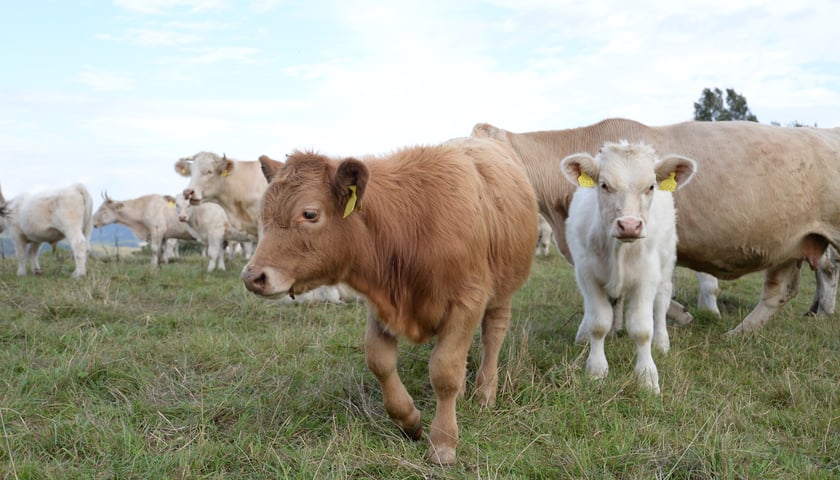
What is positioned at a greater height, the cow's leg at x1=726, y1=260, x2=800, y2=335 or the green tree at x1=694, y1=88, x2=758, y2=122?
the green tree at x1=694, y1=88, x2=758, y2=122

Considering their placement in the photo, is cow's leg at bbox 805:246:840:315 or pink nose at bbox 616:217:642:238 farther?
cow's leg at bbox 805:246:840:315

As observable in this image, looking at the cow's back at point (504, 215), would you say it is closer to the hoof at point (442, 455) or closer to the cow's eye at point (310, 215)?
the cow's eye at point (310, 215)

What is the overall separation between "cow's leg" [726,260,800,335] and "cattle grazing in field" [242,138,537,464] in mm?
4704

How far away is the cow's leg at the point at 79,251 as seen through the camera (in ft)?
36.9

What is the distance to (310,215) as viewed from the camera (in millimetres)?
3582

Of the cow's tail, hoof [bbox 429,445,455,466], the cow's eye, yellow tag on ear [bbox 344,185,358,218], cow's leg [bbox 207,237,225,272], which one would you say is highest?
yellow tag on ear [bbox 344,185,358,218]

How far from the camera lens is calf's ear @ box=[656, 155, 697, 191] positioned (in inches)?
214

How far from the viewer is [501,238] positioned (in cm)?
439

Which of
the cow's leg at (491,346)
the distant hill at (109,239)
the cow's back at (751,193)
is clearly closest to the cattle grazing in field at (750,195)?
the cow's back at (751,193)

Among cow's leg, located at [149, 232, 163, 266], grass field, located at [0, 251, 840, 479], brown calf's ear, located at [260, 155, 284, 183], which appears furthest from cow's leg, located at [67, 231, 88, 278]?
brown calf's ear, located at [260, 155, 284, 183]

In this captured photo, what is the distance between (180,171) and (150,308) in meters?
6.45

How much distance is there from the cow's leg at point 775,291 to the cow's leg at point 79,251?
968 cm

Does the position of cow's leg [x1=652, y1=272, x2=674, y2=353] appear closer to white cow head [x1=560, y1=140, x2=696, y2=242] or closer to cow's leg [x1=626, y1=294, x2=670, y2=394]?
cow's leg [x1=626, y1=294, x2=670, y2=394]

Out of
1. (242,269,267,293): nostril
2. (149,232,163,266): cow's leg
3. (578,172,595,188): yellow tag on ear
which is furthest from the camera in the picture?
(149,232,163,266): cow's leg
